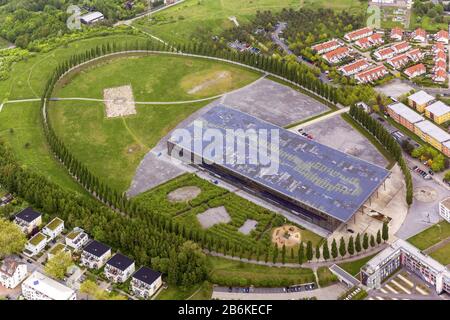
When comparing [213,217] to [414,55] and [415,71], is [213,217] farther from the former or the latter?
[414,55]

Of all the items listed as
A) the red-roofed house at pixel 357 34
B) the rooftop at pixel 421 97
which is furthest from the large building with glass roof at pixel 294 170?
the red-roofed house at pixel 357 34

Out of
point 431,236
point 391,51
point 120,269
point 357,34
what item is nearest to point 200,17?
point 357,34

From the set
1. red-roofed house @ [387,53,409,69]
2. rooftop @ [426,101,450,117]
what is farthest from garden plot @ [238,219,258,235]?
red-roofed house @ [387,53,409,69]

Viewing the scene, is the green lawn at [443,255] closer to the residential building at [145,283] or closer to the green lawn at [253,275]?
the green lawn at [253,275]

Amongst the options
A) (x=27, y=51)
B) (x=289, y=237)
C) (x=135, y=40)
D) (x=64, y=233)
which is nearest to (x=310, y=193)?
(x=289, y=237)

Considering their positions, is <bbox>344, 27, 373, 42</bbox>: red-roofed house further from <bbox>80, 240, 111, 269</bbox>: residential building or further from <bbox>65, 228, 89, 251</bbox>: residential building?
<bbox>80, 240, 111, 269</bbox>: residential building
